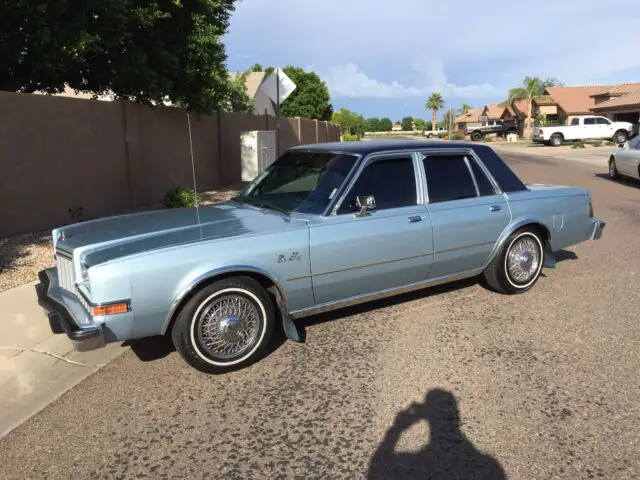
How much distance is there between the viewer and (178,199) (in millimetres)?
11297

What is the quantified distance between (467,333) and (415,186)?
Result: 1.36 m

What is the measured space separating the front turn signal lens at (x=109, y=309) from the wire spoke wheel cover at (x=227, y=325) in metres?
0.49

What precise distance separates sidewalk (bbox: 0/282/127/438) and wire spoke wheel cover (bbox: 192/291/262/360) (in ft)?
3.30

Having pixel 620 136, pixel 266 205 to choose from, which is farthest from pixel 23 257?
pixel 620 136

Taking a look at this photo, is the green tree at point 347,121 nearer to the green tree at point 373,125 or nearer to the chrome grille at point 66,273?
the green tree at point 373,125

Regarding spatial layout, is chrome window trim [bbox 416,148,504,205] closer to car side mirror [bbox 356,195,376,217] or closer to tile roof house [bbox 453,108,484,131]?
car side mirror [bbox 356,195,376,217]

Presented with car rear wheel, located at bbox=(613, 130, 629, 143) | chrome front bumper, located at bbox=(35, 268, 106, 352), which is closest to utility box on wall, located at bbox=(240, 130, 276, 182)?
chrome front bumper, located at bbox=(35, 268, 106, 352)

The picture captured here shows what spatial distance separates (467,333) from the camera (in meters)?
4.70

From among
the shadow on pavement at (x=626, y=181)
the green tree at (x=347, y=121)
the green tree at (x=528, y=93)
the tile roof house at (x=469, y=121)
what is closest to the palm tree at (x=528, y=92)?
the green tree at (x=528, y=93)

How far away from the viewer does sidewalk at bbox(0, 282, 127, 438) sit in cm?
369

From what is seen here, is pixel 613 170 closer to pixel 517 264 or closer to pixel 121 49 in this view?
pixel 517 264

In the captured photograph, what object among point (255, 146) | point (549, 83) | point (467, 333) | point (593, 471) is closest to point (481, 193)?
point (467, 333)

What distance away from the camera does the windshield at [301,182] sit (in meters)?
4.61

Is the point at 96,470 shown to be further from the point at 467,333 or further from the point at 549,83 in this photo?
the point at 549,83
